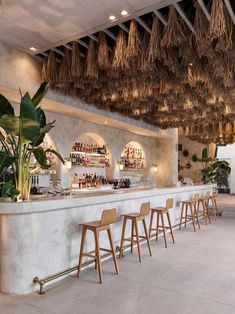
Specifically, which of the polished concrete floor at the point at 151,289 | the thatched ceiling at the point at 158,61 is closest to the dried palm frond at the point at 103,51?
the thatched ceiling at the point at 158,61

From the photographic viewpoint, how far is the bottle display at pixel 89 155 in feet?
26.6

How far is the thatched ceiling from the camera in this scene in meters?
3.60

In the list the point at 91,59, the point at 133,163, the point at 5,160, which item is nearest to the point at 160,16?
the point at 91,59

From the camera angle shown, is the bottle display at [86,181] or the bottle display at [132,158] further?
the bottle display at [132,158]

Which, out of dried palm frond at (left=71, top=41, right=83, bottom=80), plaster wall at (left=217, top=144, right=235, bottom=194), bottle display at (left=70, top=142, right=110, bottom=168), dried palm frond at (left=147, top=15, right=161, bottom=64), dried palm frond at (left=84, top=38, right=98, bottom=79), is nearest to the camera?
dried palm frond at (left=147, top=15, right=161, bottom=64)

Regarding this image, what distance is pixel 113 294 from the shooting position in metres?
3.39

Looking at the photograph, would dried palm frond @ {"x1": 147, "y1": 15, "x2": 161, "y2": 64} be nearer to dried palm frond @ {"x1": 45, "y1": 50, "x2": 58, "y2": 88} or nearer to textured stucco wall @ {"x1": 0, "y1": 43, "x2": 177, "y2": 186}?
dried palm frond @ {"x1": 45, "y1": 50, "x2": 58, "y2": 88}

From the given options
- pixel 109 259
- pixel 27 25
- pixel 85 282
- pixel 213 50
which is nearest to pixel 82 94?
pixel 27 25

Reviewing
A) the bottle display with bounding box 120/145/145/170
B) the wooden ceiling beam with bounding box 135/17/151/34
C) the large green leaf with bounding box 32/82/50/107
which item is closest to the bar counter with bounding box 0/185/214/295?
the large green leaf with bounding box 32/82/50/107

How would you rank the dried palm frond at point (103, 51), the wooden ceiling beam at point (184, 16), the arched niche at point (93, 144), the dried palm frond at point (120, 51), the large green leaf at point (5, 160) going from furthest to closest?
the arched niche at point (93, 144)
the dried palm frond at point (103, 51)
the dried palm frond at point (120, 51)
the wooden ceiling beam at point (184, 16)
the large green leaf at point (5, 160)

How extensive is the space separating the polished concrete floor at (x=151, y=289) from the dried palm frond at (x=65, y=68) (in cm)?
317

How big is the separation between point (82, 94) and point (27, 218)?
10.8 feet

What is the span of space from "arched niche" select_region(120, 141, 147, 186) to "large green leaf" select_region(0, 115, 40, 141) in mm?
6641

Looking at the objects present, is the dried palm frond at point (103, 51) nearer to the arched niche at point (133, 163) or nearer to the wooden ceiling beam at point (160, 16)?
the wooden ceiling beam at point (160, 16)
